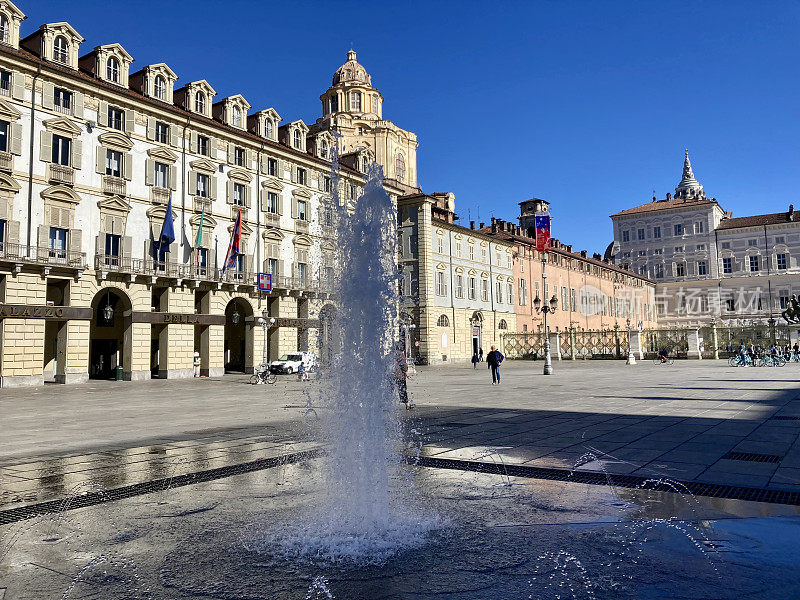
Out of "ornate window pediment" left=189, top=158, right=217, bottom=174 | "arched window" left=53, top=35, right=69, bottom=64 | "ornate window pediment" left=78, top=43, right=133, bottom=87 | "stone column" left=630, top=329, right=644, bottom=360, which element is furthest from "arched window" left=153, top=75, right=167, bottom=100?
"stone column" left=630, top=329, right=644, bottom=360

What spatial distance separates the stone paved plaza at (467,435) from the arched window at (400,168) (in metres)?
42.7

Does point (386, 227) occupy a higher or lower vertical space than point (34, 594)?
higher

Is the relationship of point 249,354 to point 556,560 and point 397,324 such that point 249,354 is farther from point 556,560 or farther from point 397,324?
point 556,560

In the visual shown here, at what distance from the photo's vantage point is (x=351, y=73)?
5881 centimetres

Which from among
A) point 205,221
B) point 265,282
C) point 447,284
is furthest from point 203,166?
Result: point 447,284

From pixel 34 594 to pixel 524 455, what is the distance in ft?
19.9

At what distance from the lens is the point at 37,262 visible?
27.1 meters

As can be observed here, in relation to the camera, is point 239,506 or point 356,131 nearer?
point 239,506

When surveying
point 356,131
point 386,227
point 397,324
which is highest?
point 356,131

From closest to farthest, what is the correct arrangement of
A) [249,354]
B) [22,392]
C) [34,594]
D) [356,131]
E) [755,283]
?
[34,594], [22,392], [249,354], [356,131], [755,283]

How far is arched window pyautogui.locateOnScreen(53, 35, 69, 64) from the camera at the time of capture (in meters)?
29.0

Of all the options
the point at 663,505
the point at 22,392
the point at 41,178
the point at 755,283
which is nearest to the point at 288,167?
the point at 41,178

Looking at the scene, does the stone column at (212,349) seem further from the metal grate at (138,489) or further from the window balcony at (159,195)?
the metal grate at (138,489)

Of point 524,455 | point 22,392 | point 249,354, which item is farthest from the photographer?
point 249,354
